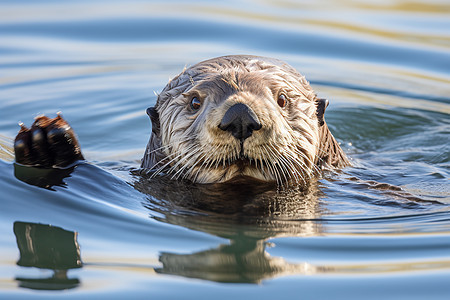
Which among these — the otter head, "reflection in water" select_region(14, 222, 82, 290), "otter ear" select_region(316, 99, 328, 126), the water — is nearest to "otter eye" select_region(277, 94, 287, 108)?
the otter head

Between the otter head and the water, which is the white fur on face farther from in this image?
the water

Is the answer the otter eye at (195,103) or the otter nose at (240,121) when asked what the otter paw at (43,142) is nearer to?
the otter eye at (195,103)

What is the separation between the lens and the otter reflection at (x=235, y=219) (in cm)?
373

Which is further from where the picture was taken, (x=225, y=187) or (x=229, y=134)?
(x=225, y=187)

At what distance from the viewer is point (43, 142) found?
509 centimetres

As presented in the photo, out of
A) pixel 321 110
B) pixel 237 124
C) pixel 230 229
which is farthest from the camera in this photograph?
pixel 321 110

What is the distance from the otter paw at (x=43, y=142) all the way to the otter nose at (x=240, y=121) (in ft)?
4.21

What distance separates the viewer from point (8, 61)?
9.69m

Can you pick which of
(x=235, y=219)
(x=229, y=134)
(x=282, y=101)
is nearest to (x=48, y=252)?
(x=235, y=219)

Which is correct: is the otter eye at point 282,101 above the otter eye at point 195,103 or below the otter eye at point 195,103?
above

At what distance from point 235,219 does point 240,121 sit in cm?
61

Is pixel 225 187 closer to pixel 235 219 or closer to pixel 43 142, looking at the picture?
pixel 235 219

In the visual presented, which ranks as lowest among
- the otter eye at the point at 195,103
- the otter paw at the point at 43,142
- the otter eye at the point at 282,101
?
the otter paw at the point at 43,142

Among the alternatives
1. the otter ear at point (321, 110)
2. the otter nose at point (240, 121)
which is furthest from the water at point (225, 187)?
the otter nose at point (240, 121)
